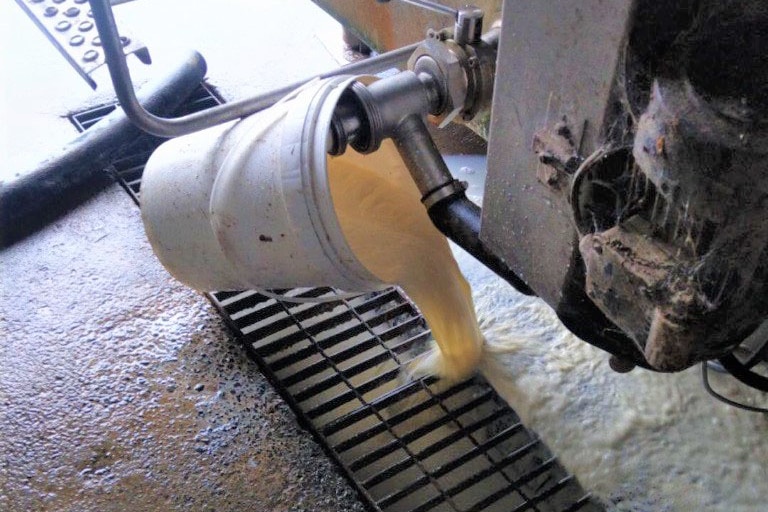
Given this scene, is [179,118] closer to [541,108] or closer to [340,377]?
[340,377]

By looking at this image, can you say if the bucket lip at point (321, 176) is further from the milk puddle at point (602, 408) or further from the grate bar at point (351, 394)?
the grate bar at point (351, 394)

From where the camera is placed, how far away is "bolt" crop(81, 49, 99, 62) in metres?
1.92

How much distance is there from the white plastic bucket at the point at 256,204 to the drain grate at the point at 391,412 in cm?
19

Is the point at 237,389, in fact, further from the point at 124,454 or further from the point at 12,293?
the point at 12,293

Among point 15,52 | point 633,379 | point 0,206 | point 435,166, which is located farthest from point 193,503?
point 15,52

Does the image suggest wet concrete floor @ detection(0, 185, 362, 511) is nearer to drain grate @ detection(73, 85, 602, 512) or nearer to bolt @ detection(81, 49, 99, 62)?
drain grate @ detection(73, 85, 602, 512)

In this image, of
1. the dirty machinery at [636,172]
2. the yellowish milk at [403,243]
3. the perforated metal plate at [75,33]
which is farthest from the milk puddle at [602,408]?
the perforated metal plate at [75,33]

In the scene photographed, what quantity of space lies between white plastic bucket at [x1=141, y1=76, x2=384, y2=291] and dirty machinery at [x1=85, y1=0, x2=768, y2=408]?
0.27 metres

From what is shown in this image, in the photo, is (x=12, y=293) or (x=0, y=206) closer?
(x=12, y=293)

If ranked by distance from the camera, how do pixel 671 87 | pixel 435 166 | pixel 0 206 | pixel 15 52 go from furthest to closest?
pixel 15 52
pixel 0 206
pixel 435 166
pixel 671 87

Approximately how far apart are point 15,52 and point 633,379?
2.58 meters

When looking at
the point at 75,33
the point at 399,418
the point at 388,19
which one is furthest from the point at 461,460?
the point at 75,33

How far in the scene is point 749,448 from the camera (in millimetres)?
1512

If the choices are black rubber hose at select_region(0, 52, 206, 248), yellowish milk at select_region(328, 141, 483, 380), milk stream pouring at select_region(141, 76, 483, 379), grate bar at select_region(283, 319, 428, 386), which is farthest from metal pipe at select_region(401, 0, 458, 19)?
black rubber hose at select_region(0, 52, 206, 248)
